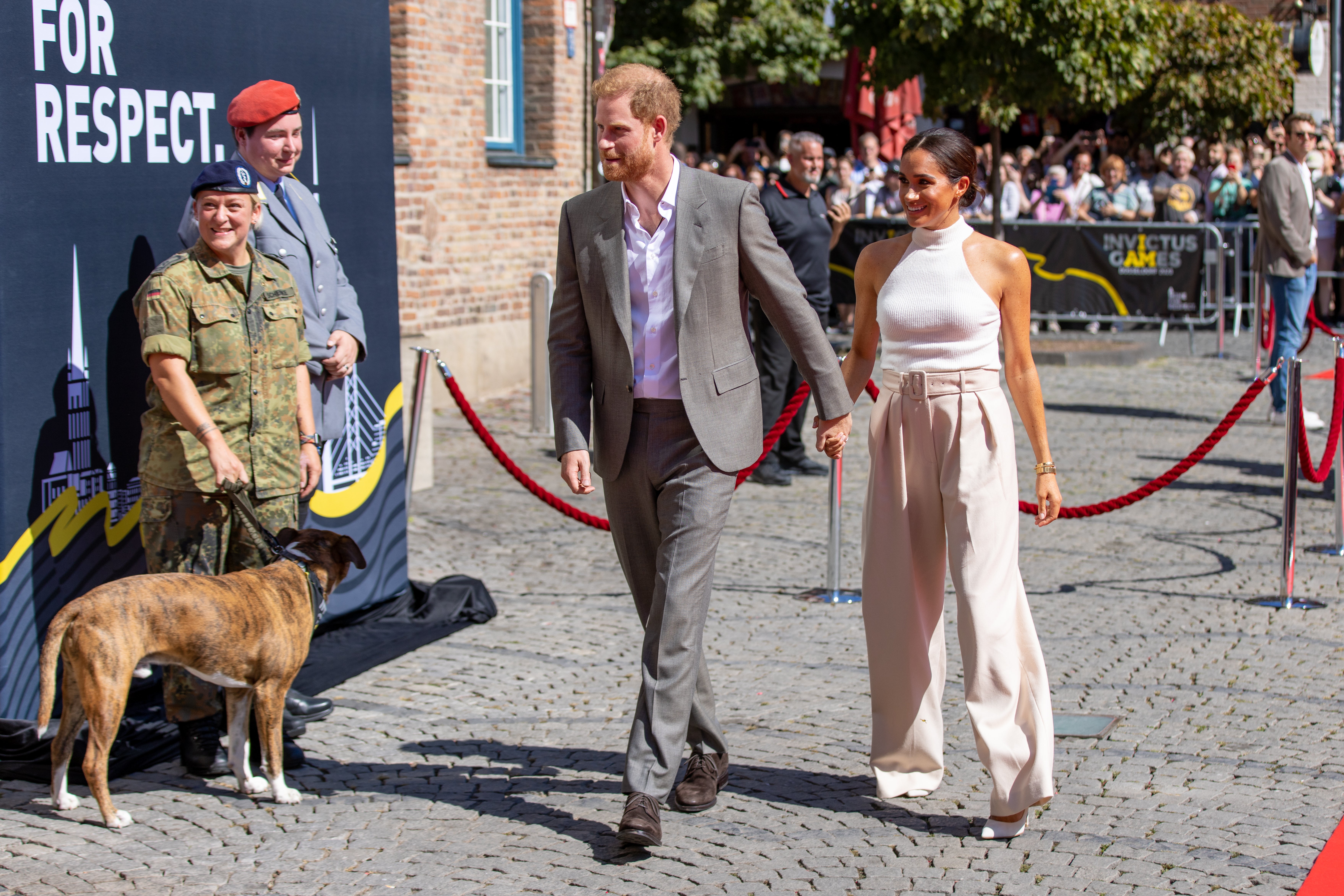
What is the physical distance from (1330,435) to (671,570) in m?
4.90

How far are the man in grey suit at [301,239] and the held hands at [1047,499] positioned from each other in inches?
98.2

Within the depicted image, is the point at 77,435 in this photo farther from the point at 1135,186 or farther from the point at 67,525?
the point at 1135,186

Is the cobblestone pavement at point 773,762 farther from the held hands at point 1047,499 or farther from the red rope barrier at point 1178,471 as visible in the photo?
the held hands at point 1047,499

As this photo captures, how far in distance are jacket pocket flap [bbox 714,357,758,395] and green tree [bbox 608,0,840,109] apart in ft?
70.1

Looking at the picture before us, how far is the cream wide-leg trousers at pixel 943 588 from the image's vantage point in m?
4.33

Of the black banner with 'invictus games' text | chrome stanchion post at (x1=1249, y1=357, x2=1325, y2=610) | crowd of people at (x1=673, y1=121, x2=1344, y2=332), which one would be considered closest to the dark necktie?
chrome stanchion post at (x1=1249, y1=357, x2=1325, y2=610)

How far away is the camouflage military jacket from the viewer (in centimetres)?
463

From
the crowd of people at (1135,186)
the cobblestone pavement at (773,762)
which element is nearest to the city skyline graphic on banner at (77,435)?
the cobblestone pavement at (773,762)

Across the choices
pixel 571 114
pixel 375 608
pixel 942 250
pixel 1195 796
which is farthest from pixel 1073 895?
pixel 571 114

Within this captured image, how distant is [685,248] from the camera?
13.9 feet

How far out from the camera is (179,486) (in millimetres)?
4785

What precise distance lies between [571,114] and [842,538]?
7.87 m

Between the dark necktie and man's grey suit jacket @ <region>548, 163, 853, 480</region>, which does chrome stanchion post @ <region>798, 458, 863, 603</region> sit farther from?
the dark necktie

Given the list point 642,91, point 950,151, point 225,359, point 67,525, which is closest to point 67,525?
point 67,525
